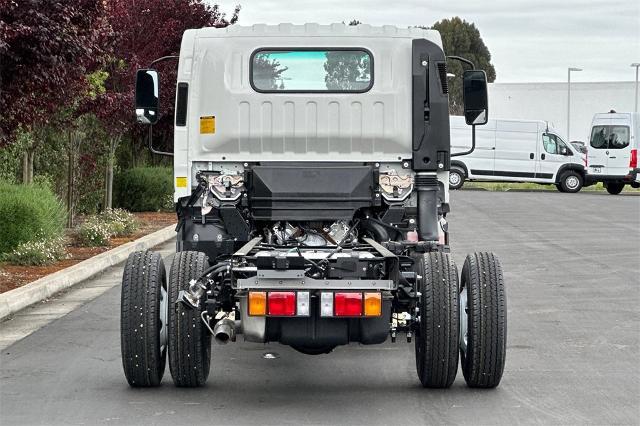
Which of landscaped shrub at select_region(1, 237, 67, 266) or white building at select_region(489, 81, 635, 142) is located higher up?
white building at select_region(489, 81, 635, 142)

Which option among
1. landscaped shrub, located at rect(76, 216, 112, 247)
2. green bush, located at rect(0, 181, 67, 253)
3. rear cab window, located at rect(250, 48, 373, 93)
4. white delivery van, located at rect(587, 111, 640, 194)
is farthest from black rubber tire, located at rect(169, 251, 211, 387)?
white delivery van, located at rect(587, 111, 640, 194)

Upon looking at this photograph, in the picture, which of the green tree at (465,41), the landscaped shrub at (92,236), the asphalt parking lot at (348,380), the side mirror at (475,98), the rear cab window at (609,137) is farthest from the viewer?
the green tree at (465,41)

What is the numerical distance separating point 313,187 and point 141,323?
5.79 ft

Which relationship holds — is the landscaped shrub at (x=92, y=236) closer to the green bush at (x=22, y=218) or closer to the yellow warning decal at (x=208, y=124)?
the green bush at (x=22, y=218)

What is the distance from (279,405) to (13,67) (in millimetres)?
6798

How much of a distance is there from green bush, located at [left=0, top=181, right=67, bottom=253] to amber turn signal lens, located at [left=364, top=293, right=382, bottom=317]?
10.4 m

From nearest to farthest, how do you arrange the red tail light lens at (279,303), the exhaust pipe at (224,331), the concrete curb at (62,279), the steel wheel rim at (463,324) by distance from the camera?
the red tail light lens at (279,303)
the exhaust pipe at (224,331)
the steel wheel rim at (463,324)
the concrete curb at (62,279)

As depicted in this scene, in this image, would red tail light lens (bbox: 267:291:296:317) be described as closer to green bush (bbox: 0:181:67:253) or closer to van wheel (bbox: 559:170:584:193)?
green bush (bbox: 0:181:67:253)

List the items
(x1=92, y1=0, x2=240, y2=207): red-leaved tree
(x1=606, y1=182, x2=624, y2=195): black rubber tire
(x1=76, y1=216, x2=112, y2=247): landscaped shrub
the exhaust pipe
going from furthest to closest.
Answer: (x1=606, y1=182, x2=624, y2=195): black rubber tire, (x1=92, y1=0, x2=240, y2=207): red-leaved tree, (x1=76, y1=216, x2=112, y2=247): landscaped shrub, the exhaust pipe

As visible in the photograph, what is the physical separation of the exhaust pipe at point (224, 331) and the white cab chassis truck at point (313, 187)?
19 mm

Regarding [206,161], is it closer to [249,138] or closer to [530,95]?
[249,138]

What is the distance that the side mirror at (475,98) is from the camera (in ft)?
34.4

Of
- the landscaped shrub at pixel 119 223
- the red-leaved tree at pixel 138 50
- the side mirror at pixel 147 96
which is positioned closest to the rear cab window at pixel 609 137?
the red-leaved tree at pixel 138 50

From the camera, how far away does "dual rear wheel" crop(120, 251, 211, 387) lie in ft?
27.6
